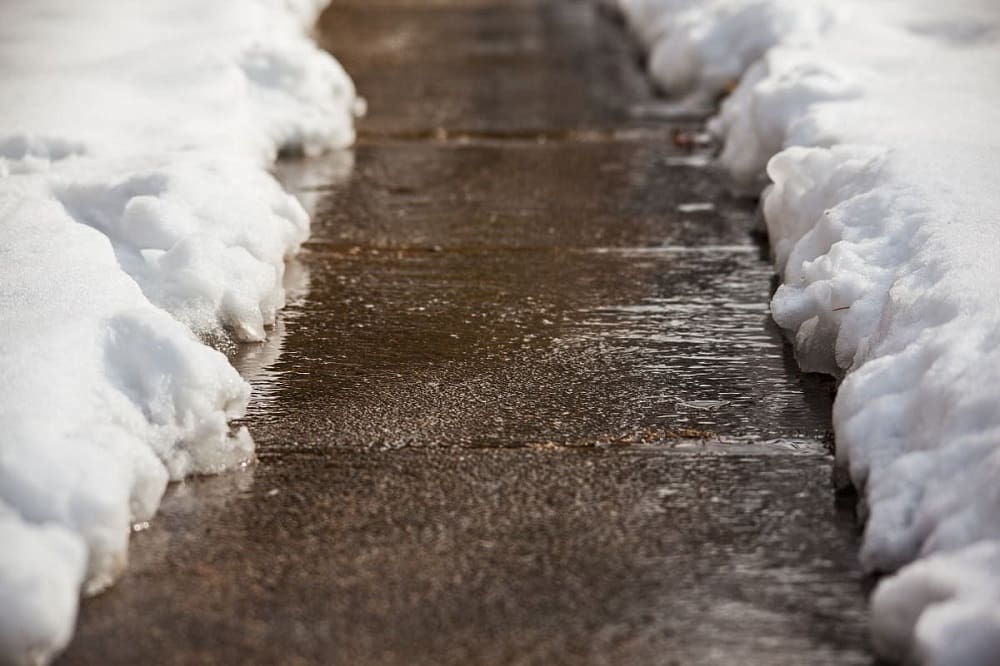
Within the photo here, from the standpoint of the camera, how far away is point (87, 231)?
13.1 ft

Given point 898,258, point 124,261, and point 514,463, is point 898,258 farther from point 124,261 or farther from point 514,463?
point 124,261

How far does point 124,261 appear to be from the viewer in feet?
12.9

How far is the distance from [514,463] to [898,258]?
125 cm

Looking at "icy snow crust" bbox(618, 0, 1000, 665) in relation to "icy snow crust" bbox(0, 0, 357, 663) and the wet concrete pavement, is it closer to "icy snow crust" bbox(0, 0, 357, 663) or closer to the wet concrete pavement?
the wet concrete pavement

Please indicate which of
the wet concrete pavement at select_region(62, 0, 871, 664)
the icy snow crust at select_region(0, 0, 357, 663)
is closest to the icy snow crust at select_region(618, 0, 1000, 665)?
the wet concrete pavement at select_region(62, 0, 871, 664)

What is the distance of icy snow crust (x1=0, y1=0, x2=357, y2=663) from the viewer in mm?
2596

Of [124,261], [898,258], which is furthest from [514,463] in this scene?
[124,261]

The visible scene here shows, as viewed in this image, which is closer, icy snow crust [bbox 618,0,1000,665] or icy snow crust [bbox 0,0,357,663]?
icy snow crust [bbox 618,0,1000,665]

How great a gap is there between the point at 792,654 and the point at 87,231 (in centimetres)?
245

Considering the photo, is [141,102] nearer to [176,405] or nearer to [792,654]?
[176,405]

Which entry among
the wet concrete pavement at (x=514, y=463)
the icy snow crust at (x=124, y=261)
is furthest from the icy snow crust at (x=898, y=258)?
the icy snow crust at (x=124, y=261)

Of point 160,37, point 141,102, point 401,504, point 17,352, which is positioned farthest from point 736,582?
point 160,37

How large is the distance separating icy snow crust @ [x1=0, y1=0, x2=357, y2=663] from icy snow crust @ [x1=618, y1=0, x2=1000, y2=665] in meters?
1.42

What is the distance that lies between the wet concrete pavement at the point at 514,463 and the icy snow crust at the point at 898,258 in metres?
0.15
